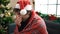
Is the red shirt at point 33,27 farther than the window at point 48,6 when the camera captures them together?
No

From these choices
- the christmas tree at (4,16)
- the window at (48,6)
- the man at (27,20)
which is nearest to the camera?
the man at (27,20)

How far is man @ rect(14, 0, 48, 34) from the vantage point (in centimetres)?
156

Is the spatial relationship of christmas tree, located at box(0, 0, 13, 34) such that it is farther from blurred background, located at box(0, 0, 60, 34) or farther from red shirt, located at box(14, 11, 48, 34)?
red shirt, located at box(14, 11, 48, 34)

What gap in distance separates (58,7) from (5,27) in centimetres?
168

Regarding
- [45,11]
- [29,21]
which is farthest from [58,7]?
[29,21]

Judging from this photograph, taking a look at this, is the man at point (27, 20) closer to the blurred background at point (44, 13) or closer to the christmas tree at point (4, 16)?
the blurred background at point (44, 13)

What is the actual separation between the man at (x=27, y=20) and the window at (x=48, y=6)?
2.68m

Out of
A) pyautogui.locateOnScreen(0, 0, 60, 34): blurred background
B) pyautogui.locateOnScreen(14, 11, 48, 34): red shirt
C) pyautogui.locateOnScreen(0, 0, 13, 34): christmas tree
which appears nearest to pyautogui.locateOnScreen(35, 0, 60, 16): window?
pyautogui.locateOnScreen(0, 0, 60, 34): blurred background

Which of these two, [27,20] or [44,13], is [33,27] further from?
[44,13]

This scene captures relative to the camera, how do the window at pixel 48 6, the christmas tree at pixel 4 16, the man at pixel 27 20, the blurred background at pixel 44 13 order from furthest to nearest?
the window at pixel 48 6 < the christmas tree at pixel 4 16 < the blurred background at pixel 44 13 < the man at pixel 27 20

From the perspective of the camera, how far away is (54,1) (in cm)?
426

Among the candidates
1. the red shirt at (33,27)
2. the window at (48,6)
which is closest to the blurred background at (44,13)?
the window at (48,6)

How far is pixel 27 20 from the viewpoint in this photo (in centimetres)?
162

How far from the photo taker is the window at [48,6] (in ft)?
13.9
